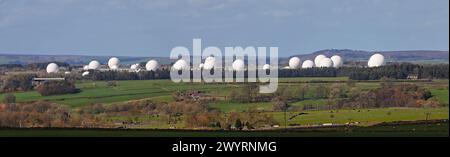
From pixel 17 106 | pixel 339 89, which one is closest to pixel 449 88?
pixel 339 89

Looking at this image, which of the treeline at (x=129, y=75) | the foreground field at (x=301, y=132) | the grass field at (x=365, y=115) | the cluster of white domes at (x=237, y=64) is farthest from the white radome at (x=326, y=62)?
the foreground field at (x=301, y=132)

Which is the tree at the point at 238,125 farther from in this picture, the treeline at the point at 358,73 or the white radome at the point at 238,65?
the white radome at the point at 238,65

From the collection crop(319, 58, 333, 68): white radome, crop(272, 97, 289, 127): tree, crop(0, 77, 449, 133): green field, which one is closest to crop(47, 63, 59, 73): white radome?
crop(0, 77, 449, 133): green field

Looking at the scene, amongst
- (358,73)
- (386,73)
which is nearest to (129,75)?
(358,73)

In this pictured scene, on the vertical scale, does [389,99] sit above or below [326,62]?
below

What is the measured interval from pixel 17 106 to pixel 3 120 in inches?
182

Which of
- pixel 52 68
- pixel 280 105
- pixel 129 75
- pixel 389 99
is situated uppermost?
pixel 52 68

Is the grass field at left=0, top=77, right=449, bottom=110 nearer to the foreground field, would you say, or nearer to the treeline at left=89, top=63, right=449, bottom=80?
the treeline at left=89, top=63, right=449, bottom=80

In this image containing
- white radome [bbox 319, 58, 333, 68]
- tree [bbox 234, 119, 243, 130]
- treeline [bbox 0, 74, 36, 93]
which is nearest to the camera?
tree [bbox 234, 119, 243, 130]

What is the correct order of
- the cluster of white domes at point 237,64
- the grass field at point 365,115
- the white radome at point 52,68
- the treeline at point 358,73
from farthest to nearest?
the white radome at point 52,68 → the cluster of white domes at point 237,64 → the treeline at point 358,73 → the grass field at point 365,115

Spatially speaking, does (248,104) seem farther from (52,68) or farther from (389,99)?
(52,68)

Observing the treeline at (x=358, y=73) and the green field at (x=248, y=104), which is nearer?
the green field at (x=248, y=104)
